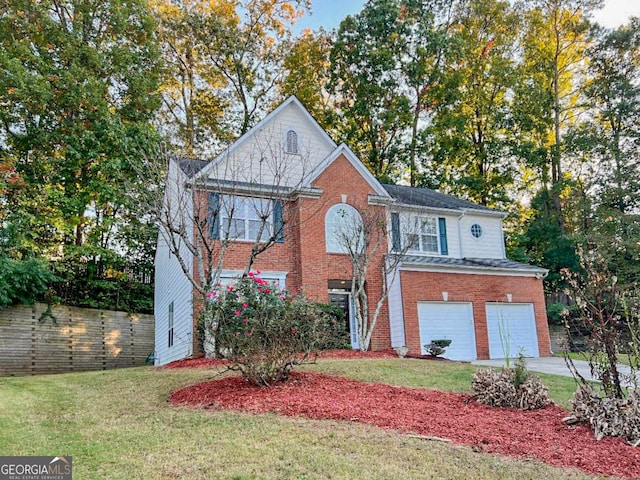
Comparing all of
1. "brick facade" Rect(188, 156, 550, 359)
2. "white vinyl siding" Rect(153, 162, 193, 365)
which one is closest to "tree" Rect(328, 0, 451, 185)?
"brick facade" Rect(188, 156, 550, 359)

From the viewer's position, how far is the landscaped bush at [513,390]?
23.9 feet

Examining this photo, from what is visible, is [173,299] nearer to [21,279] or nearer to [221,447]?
[21,279]

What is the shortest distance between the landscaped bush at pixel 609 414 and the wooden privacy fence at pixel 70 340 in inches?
668

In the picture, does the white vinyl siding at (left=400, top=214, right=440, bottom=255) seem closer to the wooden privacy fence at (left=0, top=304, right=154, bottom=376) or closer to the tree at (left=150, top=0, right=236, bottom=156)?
the wooden privacy fence at (left=0, top=304, right=154, bottom=376)

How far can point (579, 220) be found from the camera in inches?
997

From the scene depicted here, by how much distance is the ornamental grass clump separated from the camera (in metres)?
7.79

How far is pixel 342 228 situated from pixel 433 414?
10644 millimetres

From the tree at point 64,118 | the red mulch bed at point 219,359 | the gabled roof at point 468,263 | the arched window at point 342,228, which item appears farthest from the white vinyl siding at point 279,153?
the red mulch bed at point 219,359

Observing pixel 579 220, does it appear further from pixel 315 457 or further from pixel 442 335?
pixel 315 457

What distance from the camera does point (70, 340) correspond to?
59.4 ft

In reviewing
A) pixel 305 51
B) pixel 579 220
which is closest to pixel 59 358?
pixel 305 51

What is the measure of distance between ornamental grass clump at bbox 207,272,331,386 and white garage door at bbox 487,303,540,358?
11244 mm

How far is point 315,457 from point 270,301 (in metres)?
3.61

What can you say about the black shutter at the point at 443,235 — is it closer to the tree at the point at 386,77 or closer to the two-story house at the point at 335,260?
the two-story house at the point at 335,260
